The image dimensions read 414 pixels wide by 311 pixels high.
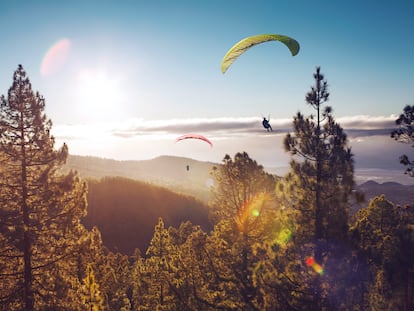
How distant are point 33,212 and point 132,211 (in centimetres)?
10850

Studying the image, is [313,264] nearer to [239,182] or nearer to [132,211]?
[239,182]

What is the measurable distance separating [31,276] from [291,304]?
38.1 ft

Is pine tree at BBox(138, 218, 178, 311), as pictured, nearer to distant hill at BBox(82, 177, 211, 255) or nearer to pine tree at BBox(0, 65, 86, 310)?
pine tree at BBox(0, 65, 86, 310)

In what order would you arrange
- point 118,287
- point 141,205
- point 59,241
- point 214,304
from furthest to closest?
point 141,205
point 118,287
point 214,304
point 59,241

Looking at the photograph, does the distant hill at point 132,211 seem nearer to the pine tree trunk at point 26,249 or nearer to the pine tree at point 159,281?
the pine tree at point 159,281

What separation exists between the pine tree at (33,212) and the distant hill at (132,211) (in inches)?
3213

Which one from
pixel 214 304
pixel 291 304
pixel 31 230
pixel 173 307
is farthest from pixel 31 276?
pixel 291 304

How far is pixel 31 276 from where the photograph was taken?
49.0 ft

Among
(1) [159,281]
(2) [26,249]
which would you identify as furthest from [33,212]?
(1) [159,281]

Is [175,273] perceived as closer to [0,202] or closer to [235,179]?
[235,179]

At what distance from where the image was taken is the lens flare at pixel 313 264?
13.6 meters

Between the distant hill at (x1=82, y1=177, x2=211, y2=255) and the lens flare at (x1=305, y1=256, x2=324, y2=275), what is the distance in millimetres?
85671

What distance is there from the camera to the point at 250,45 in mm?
12234

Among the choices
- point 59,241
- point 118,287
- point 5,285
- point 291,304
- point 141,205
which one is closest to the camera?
point 291,304
